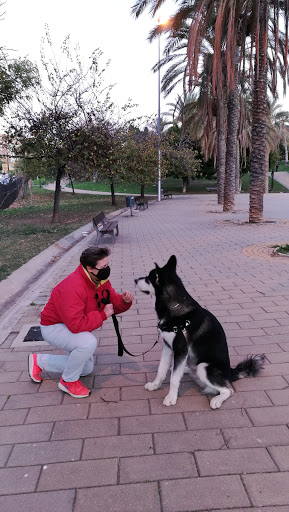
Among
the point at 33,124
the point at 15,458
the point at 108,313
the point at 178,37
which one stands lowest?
the point at 15,458

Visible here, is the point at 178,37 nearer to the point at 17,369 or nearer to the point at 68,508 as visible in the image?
the point at 17,369

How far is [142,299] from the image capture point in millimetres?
5973

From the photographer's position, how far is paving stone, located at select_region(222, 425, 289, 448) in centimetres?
262

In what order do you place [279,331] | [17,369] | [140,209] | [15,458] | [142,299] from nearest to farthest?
1. [15,458]
2. [17,369]
3. [279,331]
4. [142,299]
5. [140,209]

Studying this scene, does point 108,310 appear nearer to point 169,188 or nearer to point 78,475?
point 78,475

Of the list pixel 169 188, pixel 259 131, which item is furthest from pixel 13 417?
pixel 169 188

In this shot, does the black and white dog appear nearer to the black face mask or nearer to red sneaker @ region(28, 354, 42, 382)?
the black face mask

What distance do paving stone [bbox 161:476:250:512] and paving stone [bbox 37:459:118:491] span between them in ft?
1.12

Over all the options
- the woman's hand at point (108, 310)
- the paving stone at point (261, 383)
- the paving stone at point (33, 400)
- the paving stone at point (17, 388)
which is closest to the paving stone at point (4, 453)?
the paving stone at point (33, 400)

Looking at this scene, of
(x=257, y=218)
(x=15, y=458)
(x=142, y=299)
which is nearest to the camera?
(x=15, y=458)

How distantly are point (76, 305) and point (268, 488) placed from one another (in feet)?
5.67

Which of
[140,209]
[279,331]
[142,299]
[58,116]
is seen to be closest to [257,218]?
[58,116]

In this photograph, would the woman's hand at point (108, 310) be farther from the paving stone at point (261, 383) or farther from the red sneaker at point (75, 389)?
the paving stone at point (261, 383)

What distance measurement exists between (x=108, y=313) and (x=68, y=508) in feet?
4.41
